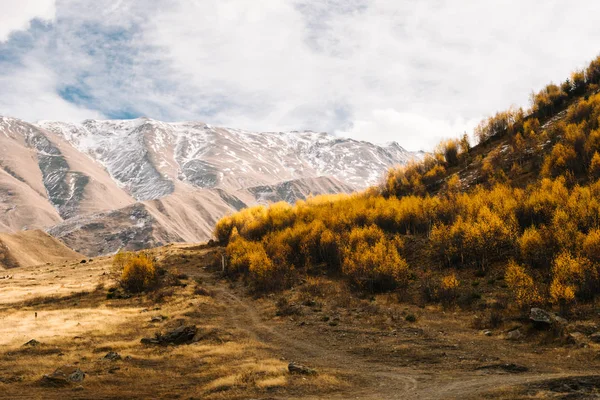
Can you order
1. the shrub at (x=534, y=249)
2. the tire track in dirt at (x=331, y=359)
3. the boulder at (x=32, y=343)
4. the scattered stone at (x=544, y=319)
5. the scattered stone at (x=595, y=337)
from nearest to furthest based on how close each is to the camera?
1. the tire track in dirt at (x=331, y=359)
2. the scattered stone at (x=595, y=337)
3. the scattered stone at (x=544, y=319)
4. the boulder at (x=32, y=343)
5. the shrub at (x=534, y=249)

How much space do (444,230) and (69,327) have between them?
45.1 meters

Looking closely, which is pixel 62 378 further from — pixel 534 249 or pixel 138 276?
pixel 534 249

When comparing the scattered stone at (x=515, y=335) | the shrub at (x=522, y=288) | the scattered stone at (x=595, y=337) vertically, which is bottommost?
the scattered stone at (x=515, y=335)

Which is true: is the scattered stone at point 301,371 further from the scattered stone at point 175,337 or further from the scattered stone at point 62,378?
the scattered stone at point 175,337

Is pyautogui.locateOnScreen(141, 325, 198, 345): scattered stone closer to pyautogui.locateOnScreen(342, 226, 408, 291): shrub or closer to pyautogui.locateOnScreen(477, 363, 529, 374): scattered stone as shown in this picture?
pyautogui.locateOnScreen(477, 363, 529, 374): scattered stone

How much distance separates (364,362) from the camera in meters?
25.9

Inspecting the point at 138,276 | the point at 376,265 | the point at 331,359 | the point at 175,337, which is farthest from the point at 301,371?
the point at 138,276

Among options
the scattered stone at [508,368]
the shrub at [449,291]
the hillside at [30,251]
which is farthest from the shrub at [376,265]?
the hillside at [30,251]

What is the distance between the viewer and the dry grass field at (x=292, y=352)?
19.6 m

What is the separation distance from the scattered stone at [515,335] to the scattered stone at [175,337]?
24756 mm

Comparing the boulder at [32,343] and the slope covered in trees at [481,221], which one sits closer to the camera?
the boulder at [32,343]

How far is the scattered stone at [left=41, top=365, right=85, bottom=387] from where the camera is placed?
21.2m

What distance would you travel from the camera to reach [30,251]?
138750 mm

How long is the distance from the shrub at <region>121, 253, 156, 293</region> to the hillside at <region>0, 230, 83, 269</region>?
86751mm
